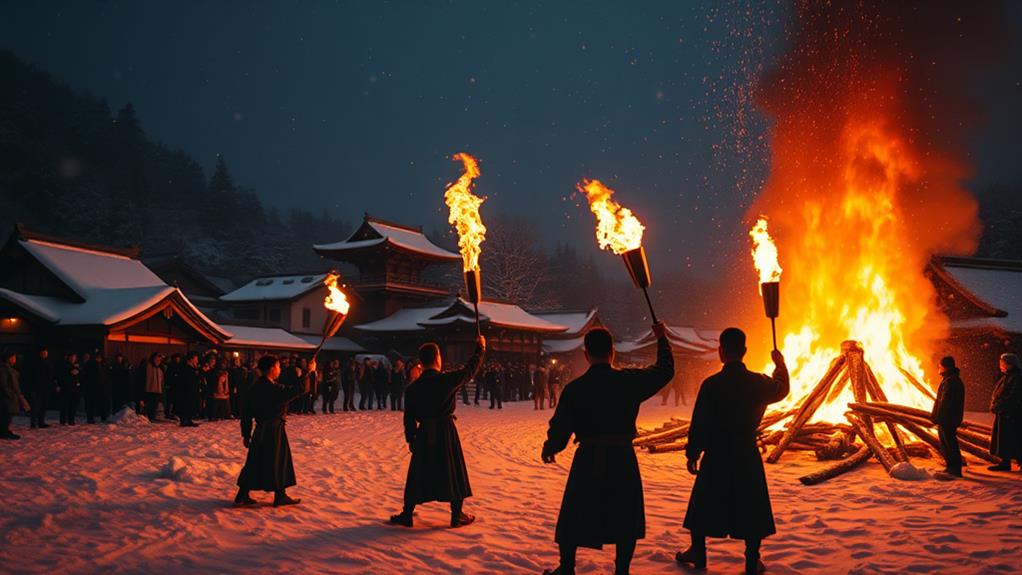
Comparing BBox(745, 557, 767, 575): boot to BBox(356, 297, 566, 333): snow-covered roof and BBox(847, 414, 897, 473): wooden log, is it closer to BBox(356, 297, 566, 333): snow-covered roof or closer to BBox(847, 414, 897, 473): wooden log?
BBox(847, 414, 897, 473): wooden log

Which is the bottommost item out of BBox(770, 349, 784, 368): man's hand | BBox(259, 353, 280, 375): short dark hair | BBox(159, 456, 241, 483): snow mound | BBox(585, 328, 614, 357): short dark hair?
BBox(159, 456, 241, 483): snow mound

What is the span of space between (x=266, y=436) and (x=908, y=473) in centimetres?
861

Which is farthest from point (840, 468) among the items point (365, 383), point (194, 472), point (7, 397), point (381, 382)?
point (365, 383)

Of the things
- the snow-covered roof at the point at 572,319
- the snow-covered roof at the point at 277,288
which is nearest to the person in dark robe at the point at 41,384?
the snow-covered roof at the point at 277,288

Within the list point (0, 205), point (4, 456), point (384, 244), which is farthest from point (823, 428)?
point (0, 205)

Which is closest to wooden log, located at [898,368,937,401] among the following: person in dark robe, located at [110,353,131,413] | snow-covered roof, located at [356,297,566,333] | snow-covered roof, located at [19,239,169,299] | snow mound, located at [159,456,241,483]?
snow mound, located at [159,456,241,483]

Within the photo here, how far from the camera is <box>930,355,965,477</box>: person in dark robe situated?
9984 mm

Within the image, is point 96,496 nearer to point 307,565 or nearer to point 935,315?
point 307,565

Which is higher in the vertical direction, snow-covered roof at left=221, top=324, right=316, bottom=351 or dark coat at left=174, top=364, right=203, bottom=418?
snow-covered roof at left=221, top=324, right=316, bottom=351

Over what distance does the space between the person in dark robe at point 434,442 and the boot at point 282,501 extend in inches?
60.3

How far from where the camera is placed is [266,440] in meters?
7.79

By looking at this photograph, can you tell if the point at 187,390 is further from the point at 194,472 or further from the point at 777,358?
the point at 777,358

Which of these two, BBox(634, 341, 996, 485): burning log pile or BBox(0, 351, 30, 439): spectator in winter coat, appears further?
BBox(0, 351, 30, 439): spectator in winter coat

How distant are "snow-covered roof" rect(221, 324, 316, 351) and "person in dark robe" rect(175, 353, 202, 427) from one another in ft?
46.7
